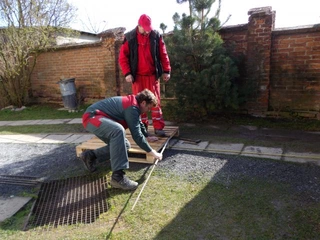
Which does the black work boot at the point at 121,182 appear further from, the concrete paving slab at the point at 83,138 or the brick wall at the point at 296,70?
the brick wall at the point at 296,70

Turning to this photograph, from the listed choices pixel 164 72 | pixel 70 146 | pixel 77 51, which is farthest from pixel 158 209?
pixel 77 51

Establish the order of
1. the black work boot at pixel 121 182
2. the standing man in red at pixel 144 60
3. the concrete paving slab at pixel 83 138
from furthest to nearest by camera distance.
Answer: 1. the concrete paving slab at pixel 83 138
2. the standing man in red at pixel 144 60
3. the black work boot at pixel 121 182

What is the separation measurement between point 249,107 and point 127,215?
3.79m

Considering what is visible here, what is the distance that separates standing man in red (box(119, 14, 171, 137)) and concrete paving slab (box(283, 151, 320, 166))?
170 cm

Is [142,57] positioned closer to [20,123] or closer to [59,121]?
[59,121]

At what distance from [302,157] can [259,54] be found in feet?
7.91

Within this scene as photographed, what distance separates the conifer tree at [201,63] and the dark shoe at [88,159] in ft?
7.77

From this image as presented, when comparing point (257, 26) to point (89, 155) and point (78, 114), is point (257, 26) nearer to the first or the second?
point (89, 155)

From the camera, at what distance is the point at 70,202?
2.57m

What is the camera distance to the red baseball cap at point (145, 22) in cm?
338

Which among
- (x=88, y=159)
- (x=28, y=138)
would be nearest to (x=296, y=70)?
(x=88, y=159)

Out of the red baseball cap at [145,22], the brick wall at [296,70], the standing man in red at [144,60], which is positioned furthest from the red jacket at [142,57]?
the brick wall at [296,70]

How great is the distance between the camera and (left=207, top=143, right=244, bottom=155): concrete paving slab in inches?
137

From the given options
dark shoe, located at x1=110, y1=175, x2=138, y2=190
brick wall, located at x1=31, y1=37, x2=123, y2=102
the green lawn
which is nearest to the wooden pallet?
the green lawn
